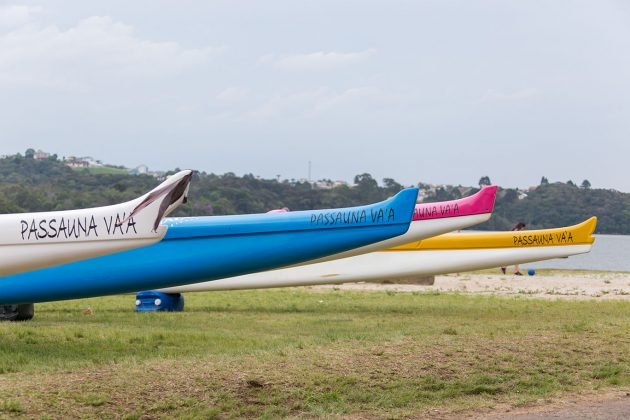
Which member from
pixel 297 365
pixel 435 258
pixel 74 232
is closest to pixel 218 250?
pixel 74 232

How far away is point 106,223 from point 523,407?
195 inches

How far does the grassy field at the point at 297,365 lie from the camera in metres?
7.51

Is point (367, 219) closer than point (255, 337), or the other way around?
point (255, 337)

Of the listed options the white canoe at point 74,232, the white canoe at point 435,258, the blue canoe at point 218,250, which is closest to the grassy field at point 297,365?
the blue canoe at point 218,250

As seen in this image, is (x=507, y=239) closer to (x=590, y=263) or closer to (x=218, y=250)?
(x=218, y=250)

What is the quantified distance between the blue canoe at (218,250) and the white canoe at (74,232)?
0.56m

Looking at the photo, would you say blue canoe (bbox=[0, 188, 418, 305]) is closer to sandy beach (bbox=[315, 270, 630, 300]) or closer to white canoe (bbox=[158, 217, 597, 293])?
white canoe (bbox=[158, 217, 597, 293])

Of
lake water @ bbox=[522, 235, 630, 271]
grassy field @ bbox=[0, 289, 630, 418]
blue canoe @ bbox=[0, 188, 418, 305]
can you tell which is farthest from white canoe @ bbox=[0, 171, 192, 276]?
lake water @ bbox=[522, 235, 630, 271]

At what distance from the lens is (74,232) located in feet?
34.2

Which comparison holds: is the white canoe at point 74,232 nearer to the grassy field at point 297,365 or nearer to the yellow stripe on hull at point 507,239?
the grassy field at point 297,365

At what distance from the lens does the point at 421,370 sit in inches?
343

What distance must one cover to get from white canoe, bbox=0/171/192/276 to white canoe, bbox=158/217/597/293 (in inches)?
222

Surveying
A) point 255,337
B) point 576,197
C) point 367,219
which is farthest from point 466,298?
point 576,197

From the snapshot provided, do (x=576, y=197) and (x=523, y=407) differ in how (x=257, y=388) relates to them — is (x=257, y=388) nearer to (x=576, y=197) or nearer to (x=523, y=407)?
(x=523, y=407)
